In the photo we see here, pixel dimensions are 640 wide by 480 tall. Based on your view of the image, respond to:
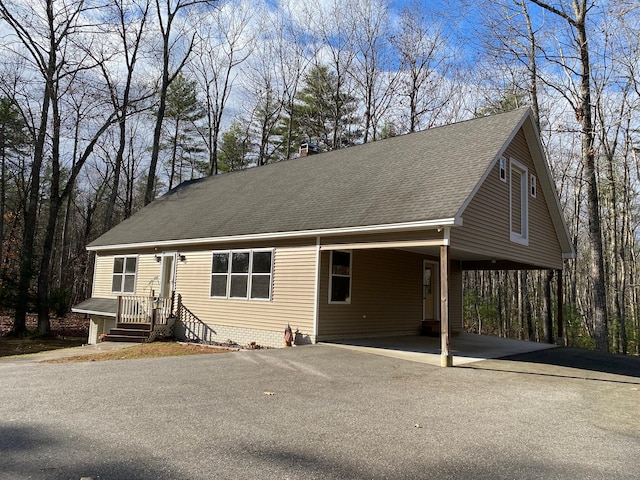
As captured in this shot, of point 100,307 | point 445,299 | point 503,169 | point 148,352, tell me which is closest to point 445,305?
point 445,299

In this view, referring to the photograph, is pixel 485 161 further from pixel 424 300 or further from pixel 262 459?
pixel 262 459

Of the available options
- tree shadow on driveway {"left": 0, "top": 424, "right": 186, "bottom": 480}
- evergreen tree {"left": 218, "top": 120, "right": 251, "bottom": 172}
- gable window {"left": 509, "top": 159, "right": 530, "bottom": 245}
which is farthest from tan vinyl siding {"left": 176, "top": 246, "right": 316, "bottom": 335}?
evergreen tree {"left": 218, "top": 120, "right": 251, "bottom": 172}

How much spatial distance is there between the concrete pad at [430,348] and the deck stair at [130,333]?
609 cm

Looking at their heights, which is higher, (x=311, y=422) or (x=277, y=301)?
(x=277, y=301)

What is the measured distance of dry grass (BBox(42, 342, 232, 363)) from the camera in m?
10.1

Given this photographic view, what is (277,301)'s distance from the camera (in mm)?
11523

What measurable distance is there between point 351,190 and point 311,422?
25.2 ft

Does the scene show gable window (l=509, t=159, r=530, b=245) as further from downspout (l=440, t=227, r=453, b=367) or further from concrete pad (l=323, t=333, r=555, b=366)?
downspout (l=440, t=227, r=453, b=367)

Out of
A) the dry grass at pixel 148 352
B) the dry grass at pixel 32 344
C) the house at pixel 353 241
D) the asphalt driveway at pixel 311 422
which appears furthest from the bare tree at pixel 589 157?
the dry grass at pixel 32 344

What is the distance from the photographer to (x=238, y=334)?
12352mm

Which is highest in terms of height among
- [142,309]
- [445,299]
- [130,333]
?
[445,299]

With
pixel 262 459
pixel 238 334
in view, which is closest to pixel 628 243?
pixel 238 334

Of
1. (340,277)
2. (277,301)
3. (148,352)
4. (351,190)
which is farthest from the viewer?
(351,190)

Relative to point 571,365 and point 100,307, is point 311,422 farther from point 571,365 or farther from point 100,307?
point 100,307
